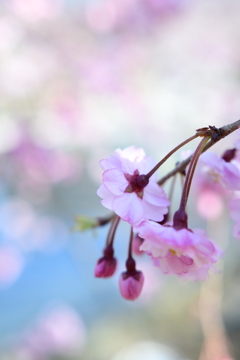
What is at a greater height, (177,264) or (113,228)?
(113,228)

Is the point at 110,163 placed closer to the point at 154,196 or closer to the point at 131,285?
the point at 154,196

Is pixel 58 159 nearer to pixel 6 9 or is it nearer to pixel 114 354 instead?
pixel 6 9

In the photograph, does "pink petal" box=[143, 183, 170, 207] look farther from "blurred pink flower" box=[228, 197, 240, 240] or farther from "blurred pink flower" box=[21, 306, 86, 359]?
"blurred pink flower" box=[21, 306, 86, 359]

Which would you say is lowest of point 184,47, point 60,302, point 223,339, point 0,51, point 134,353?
point 223,339

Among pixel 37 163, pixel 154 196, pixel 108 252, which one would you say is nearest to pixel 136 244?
pixel 108 252

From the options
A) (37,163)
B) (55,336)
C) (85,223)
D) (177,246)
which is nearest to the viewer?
(177,246)

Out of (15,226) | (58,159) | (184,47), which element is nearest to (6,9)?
(58,159)
